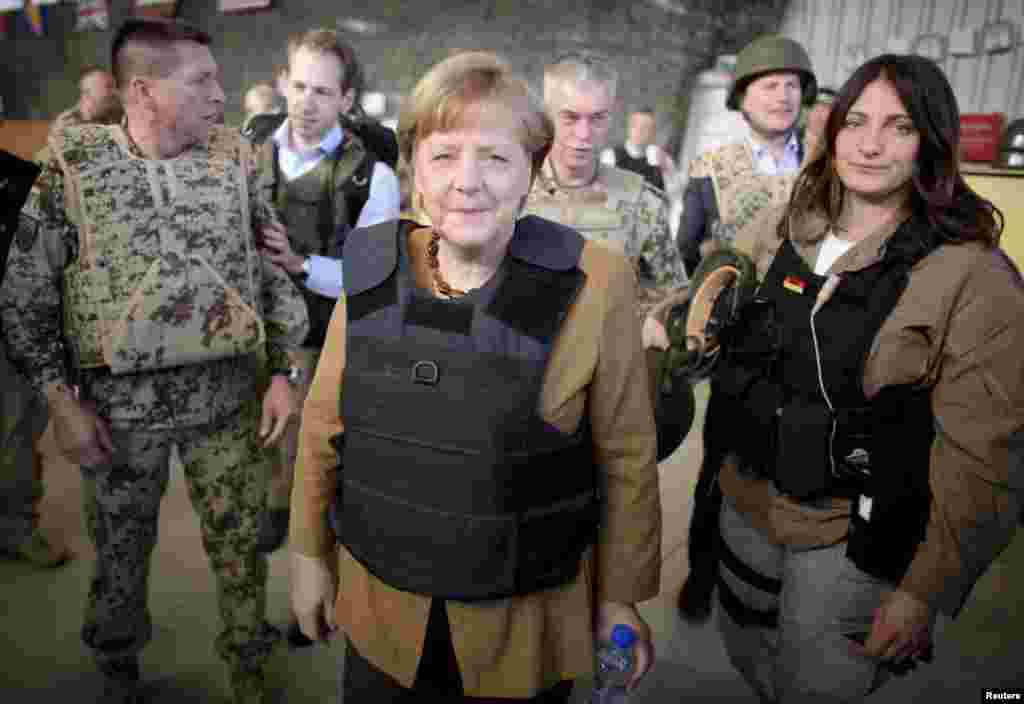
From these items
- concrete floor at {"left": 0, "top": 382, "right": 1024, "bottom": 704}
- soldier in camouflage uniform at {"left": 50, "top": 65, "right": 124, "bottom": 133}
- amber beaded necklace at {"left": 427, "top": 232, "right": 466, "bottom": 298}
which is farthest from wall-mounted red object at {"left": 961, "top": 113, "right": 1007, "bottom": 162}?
soldier in camouflage uniform at {"left": 50, "top": 65, "right": 124, "bottom": 133}

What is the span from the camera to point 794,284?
1.43 metres

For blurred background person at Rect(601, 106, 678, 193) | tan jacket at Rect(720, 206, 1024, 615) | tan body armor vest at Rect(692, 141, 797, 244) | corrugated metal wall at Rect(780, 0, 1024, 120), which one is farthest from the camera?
blurred background person at Rect(601, 106, 678, 193)

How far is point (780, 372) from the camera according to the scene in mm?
1433

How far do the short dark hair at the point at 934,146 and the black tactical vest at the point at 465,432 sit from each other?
70cm

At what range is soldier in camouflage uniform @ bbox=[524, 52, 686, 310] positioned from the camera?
71.3 inches

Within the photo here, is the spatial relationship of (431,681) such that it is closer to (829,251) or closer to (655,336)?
(655,336)

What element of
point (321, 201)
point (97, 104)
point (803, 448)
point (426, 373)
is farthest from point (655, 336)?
point (97, 104)

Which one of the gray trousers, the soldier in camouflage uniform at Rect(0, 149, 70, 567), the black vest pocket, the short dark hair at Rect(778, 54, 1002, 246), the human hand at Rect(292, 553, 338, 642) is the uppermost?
the short dark hair at Rect(778, 54, 1002, 246)

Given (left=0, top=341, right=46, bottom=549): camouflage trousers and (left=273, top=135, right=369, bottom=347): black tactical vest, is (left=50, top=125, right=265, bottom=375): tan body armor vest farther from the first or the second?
(left=0, top=341, right=46, bottom=549): camouflage trousers

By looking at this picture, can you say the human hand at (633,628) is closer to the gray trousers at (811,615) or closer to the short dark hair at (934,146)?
the gray trousers at (811,615)

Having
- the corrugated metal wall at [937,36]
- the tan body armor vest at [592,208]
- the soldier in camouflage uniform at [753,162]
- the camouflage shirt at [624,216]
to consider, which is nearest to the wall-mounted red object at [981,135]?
the corrugated metal wall at [937,36]

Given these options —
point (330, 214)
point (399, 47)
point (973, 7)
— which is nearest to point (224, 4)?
point (399, 47)

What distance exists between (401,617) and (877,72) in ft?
4.15

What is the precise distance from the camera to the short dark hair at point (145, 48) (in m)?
1.54
